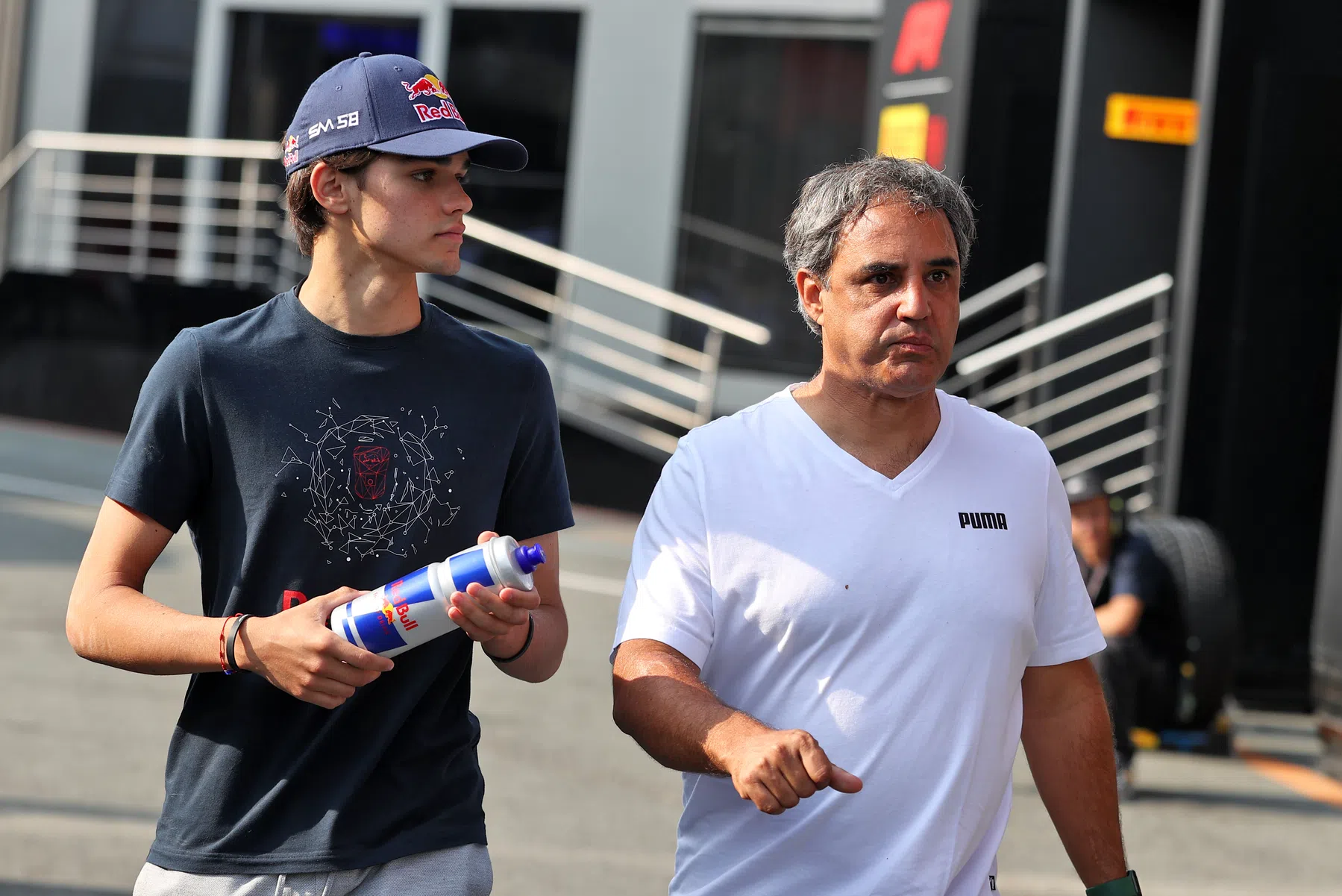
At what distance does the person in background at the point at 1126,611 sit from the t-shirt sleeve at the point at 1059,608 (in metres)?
4.46

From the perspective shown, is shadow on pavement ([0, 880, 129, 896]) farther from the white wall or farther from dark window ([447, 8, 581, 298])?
the white wall

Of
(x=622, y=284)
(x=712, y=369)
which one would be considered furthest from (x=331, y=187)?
(x=622, y=284)

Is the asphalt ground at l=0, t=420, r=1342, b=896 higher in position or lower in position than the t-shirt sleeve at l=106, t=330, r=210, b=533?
lower

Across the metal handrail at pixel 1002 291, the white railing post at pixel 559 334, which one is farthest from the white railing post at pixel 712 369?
the metal handrail at pixel 1002 291

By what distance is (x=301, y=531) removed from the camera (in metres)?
2.78

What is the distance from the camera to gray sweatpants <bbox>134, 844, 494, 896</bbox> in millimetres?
2748

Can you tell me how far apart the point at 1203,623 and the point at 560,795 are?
333 cm

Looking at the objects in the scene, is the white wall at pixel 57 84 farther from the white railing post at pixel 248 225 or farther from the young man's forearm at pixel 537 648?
the young man's forearm at pixel 537 648

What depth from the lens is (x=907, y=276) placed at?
2787mm

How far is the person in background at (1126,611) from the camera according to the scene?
7551mm

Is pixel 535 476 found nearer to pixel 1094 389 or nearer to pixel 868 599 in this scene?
pixel 868 599

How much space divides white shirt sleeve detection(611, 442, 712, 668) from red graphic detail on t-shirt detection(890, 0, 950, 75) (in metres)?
9.42

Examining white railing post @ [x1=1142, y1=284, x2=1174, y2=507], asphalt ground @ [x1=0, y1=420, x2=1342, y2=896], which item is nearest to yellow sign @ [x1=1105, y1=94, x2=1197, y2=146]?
white railing post @ [x1=1142, y1=284, x2=1174, y2=507]

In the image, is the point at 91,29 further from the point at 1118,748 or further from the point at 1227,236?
the point at 1118,748
